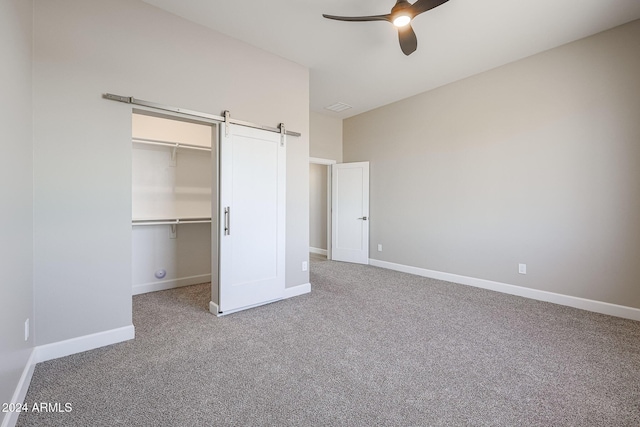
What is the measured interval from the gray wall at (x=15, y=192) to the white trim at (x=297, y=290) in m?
2.27

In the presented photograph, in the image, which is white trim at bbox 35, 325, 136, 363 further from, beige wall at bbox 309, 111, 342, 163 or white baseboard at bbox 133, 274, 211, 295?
beige wall at bbox 309, 111, 342, 163

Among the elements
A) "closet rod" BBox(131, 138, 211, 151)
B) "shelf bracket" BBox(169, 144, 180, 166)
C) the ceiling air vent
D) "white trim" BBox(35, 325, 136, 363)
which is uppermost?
the ceiling air vent

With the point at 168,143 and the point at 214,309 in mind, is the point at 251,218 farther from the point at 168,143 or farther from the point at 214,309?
the point at 168,143

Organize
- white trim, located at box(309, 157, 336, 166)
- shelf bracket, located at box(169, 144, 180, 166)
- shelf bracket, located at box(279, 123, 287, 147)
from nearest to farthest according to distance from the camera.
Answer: shelf bracket, located at box(279, 123, 287, 147), shelf bracket, located at box(169, 144, 180, 166), white trim, located at box(309, 157, 336, 166)

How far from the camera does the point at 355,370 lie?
1979mm

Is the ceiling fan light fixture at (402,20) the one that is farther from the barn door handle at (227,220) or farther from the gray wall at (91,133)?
the barn door handle at (227,220)

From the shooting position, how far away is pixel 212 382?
1835mm

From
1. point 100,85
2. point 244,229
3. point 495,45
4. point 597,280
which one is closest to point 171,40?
point 100,85

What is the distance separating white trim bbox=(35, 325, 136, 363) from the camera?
6.79ft

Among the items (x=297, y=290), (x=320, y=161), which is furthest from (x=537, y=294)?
(x=320, y=161)

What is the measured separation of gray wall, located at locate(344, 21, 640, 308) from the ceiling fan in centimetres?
205

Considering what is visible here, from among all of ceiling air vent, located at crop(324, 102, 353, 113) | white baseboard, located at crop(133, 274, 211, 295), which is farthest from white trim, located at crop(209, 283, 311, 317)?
ceiling air vent, located at crop(324, 102, 353, 113)

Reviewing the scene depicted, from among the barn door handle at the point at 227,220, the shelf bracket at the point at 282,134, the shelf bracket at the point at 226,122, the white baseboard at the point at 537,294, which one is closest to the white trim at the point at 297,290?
the barn door handle at the point at 227,220

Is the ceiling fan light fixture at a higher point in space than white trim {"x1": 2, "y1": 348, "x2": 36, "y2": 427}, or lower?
higher
